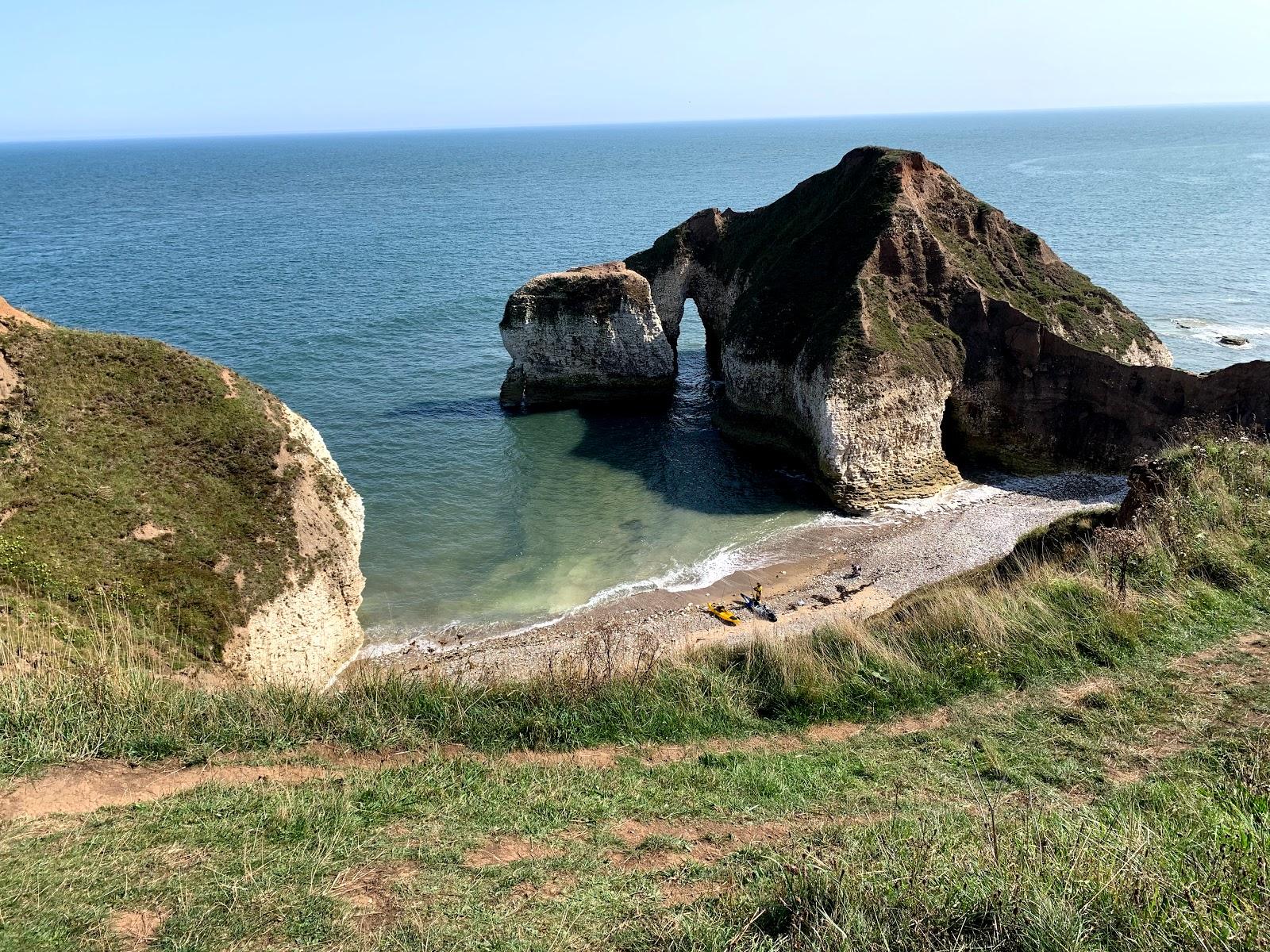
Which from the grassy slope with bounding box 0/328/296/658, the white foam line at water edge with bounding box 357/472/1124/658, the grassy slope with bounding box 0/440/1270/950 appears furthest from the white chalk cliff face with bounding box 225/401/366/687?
the grassy slope with bounding box 0/440/1270/950

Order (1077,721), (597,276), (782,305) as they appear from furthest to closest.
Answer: (597,276), (782,305), (1077,721)

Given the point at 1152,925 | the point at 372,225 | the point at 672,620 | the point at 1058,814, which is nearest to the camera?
the point at 1152,925

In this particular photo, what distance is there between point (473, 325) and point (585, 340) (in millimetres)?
19343

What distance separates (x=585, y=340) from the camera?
4566 cm

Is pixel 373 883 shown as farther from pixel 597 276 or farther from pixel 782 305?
pixel 597 276

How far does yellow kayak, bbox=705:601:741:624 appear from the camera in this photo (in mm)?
25781

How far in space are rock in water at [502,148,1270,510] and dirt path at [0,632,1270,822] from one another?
21508 mm

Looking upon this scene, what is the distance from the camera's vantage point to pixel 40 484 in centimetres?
1830

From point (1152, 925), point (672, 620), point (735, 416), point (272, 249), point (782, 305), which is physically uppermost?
point (272, 249)

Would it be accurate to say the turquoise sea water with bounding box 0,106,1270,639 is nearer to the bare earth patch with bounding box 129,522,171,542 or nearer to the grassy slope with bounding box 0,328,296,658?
the grassy slope with bounding box 0,328,296,658

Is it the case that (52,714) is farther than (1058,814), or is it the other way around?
(52,714)

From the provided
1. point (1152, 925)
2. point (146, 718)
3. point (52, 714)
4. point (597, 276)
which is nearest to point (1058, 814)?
point (1152, 925)

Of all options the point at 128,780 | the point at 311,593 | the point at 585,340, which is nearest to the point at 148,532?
the point at 311,593

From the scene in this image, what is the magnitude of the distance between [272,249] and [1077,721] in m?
98.4
